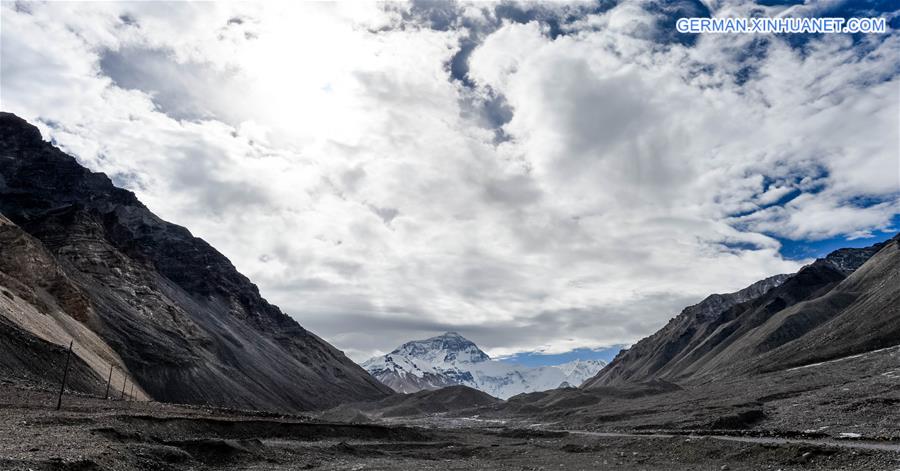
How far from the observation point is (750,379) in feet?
421

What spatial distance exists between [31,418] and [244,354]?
153 m

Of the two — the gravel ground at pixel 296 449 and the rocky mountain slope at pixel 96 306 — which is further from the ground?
the rocky mountain slope at pixel 96 306

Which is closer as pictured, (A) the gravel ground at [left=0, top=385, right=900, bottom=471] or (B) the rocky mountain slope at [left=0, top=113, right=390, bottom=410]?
(A) the gravel ground at [left=0, top=385, right=900, bottom=471]

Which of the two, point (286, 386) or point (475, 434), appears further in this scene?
point (286, 386)

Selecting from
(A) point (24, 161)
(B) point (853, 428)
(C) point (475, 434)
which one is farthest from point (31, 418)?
(A) point (24, 161)

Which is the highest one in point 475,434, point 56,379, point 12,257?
point 12,257

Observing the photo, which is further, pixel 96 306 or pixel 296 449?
pixel 96 306

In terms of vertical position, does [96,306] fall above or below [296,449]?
above

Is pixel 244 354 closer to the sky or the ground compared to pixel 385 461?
closer to the sky

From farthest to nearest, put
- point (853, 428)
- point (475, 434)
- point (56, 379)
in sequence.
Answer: point (475, 434) < point (56, 379) < point (853, 428)

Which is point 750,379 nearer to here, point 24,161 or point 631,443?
point 631,443

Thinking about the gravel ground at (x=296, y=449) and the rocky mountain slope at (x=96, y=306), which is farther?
the rocky mountain slope at (x=96, y=306)

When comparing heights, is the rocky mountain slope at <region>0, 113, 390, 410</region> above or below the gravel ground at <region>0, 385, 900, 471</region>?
above

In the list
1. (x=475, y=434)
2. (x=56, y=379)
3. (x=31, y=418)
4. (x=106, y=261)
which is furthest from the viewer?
(x=106, y=261)
